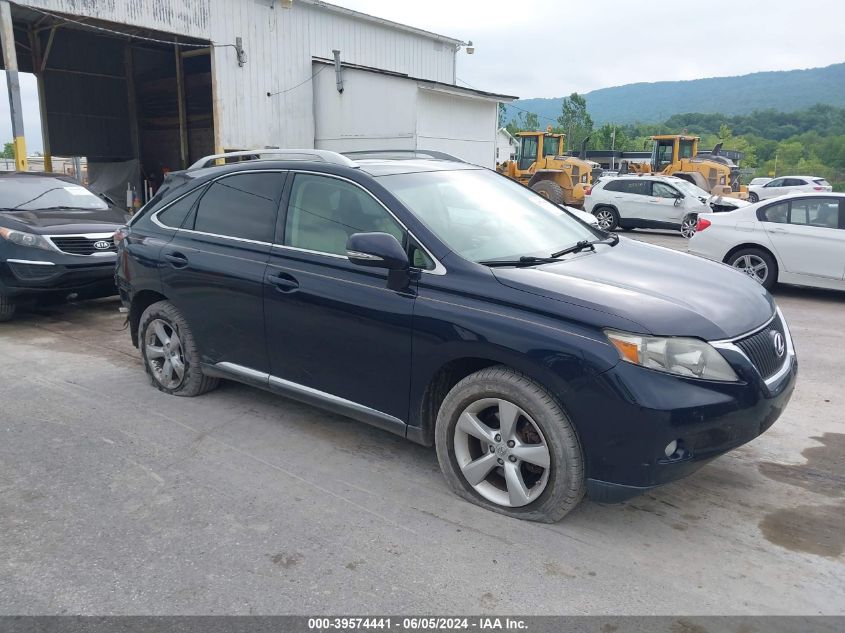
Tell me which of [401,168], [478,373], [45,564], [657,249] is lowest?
[45,564]

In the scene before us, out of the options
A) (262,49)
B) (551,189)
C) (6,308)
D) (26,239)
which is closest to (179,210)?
(26,239)

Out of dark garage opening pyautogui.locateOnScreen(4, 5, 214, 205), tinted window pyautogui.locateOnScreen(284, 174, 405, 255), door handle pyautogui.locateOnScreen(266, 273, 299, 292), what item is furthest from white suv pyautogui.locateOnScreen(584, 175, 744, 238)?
door handle pyautogui.locateOnScreen(266, 273, 299, 292)

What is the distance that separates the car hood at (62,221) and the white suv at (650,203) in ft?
43.1

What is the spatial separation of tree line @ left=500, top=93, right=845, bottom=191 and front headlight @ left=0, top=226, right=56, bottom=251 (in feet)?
160

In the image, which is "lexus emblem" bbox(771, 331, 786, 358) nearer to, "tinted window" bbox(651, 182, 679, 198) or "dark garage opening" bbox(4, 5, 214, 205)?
"tinted window" bbox(651, 182, 679, 198)

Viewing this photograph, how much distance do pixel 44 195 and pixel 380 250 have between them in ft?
22.4

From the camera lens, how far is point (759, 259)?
30.8 feet

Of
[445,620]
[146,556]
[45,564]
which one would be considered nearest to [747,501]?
[445,620]

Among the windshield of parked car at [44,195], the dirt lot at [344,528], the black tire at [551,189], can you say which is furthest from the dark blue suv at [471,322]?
the black tire at [551,189]

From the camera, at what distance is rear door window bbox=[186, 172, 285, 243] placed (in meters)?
4.39

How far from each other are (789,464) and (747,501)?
65 centimetres

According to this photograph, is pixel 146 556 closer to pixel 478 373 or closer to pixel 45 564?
pixel 45 564

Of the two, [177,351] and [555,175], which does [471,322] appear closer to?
[177,351]

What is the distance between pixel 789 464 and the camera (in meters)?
4.04
